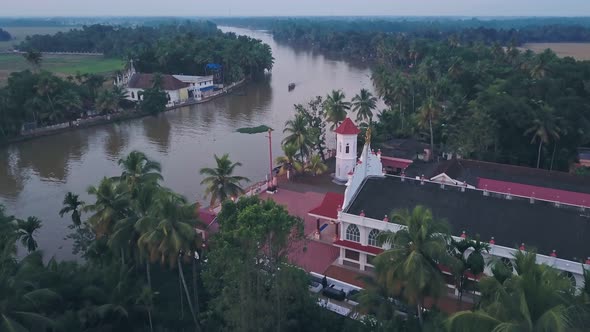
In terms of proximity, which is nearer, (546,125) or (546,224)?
(546,224)

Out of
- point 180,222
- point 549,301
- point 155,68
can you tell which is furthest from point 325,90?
point 549,301

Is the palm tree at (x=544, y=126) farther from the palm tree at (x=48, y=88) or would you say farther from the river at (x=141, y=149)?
the palm tree at (x=48, y=88)

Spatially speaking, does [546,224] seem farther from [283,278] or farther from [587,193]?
[283,278]

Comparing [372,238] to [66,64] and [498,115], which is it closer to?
[498,115]

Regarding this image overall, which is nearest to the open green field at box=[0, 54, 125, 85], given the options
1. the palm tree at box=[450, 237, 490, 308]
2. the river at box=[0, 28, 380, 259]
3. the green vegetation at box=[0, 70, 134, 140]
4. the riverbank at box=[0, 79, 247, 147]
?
the riverbank at box=[0, 79, 247, 147]

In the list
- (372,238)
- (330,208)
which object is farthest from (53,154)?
(372,238)
